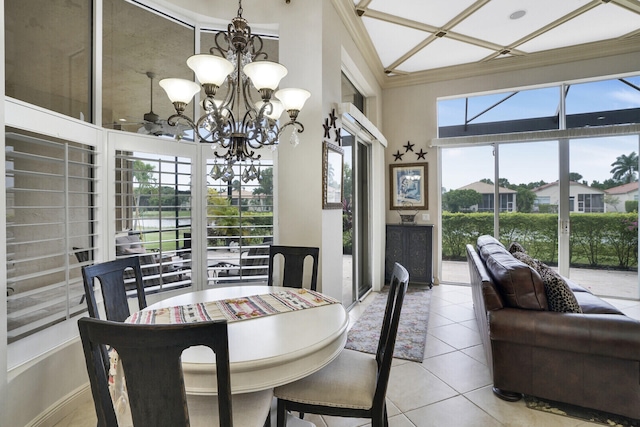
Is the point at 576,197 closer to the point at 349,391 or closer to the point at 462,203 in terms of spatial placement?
the point at 462,203

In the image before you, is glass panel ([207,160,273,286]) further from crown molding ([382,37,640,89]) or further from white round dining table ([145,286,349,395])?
crown molding ([382,37,640,89])

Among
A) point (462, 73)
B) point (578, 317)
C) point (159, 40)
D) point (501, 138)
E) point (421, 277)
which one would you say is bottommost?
point (421, 277)

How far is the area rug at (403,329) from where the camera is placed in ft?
9.14

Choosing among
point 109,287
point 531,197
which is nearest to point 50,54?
point 109,287

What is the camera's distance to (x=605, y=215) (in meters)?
4.30

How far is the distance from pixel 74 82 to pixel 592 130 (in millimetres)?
5781

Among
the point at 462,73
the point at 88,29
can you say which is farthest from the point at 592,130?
the point at 88,29

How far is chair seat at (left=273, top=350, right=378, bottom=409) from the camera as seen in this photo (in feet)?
4.50

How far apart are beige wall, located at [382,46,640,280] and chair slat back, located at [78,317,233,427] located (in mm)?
4697

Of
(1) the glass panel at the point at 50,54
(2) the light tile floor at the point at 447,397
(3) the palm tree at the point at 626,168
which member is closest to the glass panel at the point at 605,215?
(3) the palm tree at the point at 626,168

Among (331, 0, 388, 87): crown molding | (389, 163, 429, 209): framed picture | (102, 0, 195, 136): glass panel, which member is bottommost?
(389, 163, 429, 209): framed picture

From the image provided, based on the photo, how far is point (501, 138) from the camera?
4652 millimetres

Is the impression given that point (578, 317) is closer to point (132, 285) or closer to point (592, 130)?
point (132, 285)

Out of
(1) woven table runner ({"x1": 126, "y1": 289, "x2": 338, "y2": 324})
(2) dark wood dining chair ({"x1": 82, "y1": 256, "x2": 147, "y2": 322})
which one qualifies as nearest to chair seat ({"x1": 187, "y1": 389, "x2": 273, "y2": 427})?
(1) woven table runner ({"x1": 126, "y1": 289, "x2": 338, "y2": 324})
